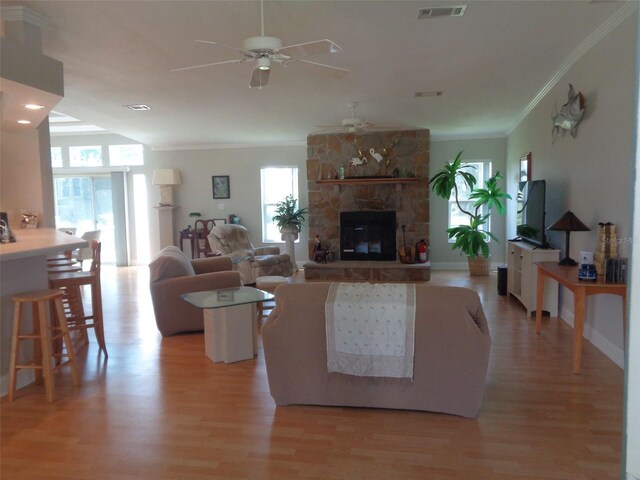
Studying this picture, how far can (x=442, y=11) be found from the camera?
10.4 feet

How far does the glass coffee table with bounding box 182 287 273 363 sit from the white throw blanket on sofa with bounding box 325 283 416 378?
110 centimetres

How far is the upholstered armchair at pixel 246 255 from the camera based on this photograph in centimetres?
681

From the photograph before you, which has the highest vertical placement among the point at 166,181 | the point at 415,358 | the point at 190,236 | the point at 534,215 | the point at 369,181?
the point at 166,181

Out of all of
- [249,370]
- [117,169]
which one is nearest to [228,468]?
[249,370]

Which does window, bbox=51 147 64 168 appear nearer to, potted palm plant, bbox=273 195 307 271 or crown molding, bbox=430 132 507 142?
potted palm plant, bbox=273 195 307 271

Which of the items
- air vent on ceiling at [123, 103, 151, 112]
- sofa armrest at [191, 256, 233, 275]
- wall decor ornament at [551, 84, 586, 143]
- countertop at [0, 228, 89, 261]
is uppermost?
air vent on ceiling at [123, 103, 151, 112]

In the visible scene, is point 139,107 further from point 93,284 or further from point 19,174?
point 93,284

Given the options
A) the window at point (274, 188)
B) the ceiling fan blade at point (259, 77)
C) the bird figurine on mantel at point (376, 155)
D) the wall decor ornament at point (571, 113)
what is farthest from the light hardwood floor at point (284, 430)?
the window at point (274, 188)

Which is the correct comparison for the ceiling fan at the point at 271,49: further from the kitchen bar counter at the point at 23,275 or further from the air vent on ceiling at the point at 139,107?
the air vent on ceiling at the point at 139,107

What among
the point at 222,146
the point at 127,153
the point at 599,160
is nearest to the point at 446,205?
the point at 222,146

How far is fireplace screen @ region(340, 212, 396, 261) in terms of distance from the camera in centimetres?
778

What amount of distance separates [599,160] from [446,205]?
15.2ft

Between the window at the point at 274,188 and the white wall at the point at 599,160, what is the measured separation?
486cm

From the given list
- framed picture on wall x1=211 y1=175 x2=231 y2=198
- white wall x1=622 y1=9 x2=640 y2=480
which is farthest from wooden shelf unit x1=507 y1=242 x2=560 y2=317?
framed picture on wall x1=211 y1=175 x2=231 y2=198
